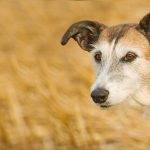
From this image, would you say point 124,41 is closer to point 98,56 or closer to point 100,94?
point 98,56

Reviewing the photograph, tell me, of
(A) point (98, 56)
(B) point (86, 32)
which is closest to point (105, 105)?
(A) point (98, 56)

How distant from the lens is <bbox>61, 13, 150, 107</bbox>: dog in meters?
11.7

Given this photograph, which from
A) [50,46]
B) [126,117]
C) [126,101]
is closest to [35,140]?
[126,117]

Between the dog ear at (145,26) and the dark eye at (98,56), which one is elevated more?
the dog ear at (145,26)

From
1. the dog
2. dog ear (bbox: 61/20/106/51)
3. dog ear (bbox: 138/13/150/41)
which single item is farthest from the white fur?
Answer: dog ear (bbox: 61/20/106/51)

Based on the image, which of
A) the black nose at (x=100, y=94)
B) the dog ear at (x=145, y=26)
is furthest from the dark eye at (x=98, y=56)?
the black nose at (x=100, y=94)

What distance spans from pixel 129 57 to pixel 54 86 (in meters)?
4.20

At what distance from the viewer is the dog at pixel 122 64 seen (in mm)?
11672

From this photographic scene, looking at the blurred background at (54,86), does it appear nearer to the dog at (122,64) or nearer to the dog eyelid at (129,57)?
the dog at (122,64)

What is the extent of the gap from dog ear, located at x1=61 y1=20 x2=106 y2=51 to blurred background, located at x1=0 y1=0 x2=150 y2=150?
1.34 m

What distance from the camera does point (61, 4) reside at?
718 inches

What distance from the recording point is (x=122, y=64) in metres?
11.9

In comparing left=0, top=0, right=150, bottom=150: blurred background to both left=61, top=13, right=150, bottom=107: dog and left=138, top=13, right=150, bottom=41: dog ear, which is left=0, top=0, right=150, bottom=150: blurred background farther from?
left=138, top=13, right=150, bottom=41: dog ear

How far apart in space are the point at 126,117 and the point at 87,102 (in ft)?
3.20
